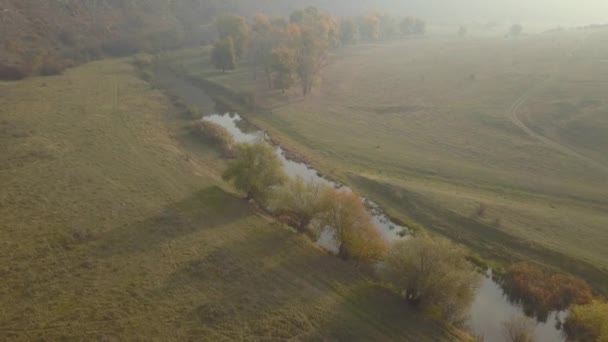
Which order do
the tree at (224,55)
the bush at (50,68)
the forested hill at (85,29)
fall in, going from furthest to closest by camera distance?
the tree at (224,55), the forested hill at (85,29), the bush at (50,68)

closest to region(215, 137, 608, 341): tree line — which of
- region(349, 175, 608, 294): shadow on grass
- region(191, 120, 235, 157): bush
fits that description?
region(349, 175, 608, 294): shadow on grass

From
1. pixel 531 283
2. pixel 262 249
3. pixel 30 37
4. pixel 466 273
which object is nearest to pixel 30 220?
pixel 262 249

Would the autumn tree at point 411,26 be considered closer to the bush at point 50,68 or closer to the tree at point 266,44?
the tree at point 266,44

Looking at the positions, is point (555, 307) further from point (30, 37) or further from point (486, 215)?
point (30, 37)

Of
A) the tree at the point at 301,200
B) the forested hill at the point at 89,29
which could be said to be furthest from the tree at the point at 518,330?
the forested hill at the point at 89,29

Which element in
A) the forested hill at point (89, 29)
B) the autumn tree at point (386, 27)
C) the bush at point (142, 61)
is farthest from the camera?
the autumn tree at point (386, 27)
